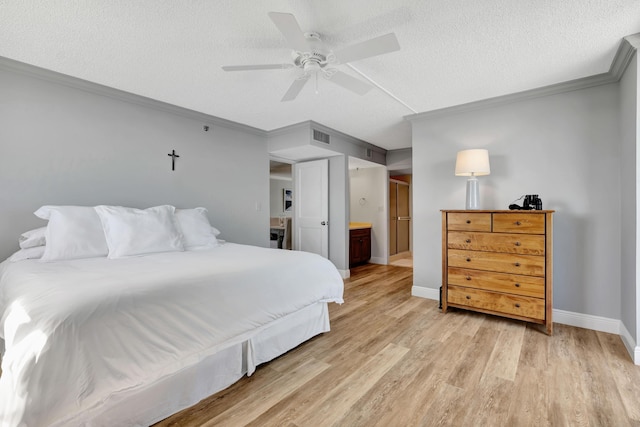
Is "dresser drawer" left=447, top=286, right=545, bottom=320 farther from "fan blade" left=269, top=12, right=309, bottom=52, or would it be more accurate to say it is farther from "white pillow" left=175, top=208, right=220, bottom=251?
"fan blade" left=269, top=12, right=309, bottom=52

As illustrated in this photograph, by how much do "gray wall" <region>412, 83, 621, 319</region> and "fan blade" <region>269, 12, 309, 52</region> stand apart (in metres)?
2.36

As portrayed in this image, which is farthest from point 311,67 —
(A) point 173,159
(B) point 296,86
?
(A) point 173,159

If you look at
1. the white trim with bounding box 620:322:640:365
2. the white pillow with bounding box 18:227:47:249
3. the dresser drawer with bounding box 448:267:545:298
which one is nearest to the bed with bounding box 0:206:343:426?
the white pillow with bounding box 18:227:47:249

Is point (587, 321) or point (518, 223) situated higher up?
point (518, 223)

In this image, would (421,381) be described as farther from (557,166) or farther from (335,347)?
(557,166)

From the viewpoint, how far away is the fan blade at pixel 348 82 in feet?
7.11

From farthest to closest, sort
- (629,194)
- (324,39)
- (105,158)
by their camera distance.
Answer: (105,158) → (629,194) → (324,39)

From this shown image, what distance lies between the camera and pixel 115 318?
130 centimetres

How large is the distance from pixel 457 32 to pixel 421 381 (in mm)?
2312

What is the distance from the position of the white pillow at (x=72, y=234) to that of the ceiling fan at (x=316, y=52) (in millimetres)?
1606

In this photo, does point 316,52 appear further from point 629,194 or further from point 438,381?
point 629,194

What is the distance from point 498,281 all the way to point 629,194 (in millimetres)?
1179

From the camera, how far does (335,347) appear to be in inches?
91.6

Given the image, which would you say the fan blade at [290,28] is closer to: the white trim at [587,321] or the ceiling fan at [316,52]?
the ceiling fan at [316,52]
